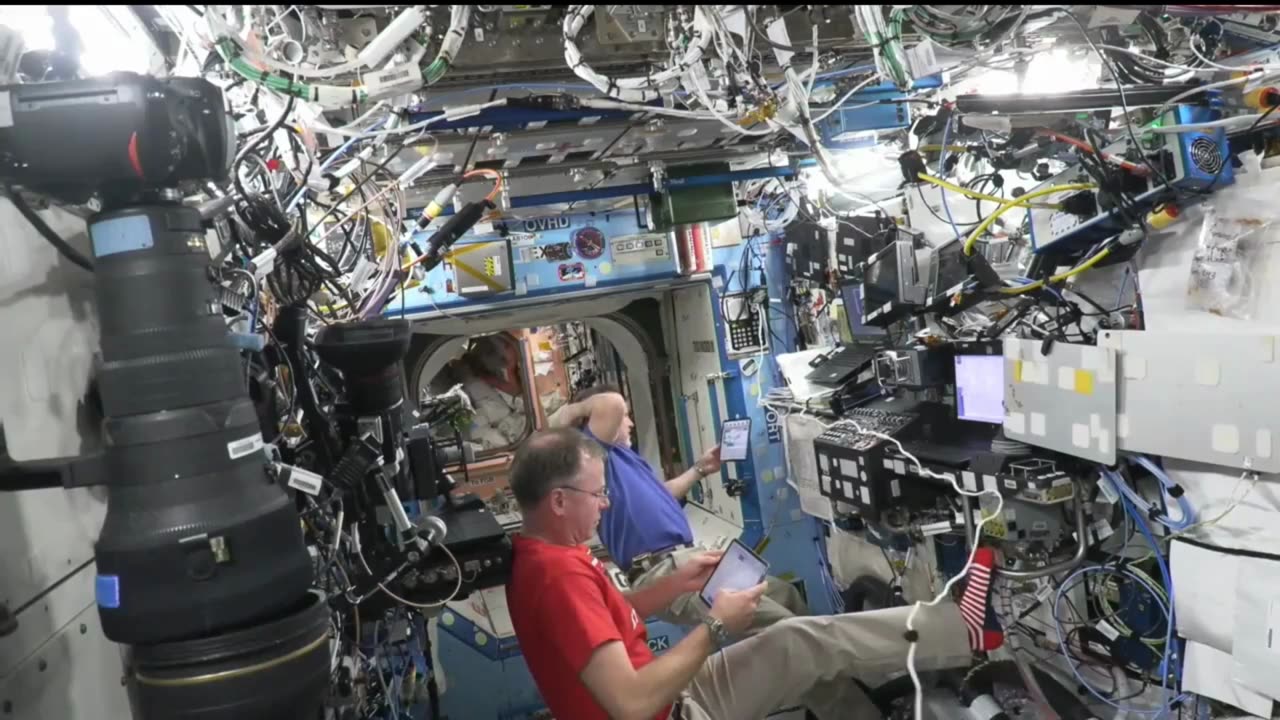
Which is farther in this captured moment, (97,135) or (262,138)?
(262,138)

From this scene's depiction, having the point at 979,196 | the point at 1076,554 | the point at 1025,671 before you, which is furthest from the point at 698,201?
the point at 1025,671

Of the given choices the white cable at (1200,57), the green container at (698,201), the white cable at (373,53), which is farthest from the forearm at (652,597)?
the white cable at (1200,57)

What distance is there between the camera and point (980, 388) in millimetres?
3223

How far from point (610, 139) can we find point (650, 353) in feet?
9.95

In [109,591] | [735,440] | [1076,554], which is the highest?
[109,591]

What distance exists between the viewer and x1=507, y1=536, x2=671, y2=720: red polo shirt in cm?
211

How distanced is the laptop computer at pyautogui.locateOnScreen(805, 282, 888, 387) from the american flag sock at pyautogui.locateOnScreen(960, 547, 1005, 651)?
4.90 ft

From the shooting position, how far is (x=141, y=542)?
37.1 inches

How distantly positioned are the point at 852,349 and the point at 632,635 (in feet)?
8.75

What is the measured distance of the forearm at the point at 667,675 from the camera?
6.59ft

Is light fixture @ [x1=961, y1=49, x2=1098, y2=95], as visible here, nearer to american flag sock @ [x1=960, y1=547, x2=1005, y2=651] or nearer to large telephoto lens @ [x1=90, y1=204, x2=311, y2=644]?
american flag sock @ [x1=960, y1=547, x2=1005, y2=651]

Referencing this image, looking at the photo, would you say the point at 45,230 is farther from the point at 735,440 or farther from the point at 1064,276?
the point at 735,440

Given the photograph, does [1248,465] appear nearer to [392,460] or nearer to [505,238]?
[392,460]

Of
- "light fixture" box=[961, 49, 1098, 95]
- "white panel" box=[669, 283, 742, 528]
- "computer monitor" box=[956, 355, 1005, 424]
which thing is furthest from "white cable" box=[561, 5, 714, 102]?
"white panel" box=[669, 283, 742, 528]
